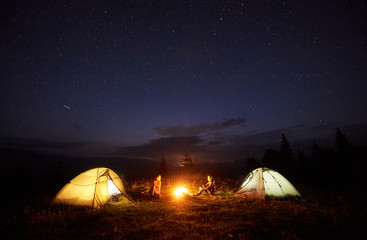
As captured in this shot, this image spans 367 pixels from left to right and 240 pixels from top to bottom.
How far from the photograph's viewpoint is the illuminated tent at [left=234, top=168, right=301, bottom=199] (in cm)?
942

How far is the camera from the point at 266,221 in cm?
621

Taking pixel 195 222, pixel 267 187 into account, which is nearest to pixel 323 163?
pixel 267 187

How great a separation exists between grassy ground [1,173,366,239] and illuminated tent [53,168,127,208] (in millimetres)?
512

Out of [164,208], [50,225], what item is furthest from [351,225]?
[50,225]

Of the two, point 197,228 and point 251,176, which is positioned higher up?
point 251,176

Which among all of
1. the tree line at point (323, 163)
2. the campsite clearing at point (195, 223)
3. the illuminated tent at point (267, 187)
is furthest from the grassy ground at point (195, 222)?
the tree line at point (323, 163)

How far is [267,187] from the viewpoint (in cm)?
968

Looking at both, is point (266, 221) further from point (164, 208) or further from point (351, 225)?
point (164, 208)

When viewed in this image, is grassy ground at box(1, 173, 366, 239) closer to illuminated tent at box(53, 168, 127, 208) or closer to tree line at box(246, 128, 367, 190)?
illuminated tent at box(53, 168, 127, 208)

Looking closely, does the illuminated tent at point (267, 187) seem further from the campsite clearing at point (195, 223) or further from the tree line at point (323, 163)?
the tree line at point (323, 163)

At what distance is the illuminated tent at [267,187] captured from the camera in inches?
371

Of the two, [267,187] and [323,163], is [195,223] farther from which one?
[323,163]

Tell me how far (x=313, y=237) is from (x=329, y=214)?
2488mm

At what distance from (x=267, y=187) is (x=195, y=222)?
18.3ft
